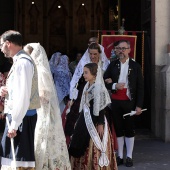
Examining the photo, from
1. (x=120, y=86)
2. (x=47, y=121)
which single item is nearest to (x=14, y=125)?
(x=47, y=121)

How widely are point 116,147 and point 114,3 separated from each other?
29.1ft

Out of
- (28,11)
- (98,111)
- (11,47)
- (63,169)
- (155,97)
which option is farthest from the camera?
(28,11)

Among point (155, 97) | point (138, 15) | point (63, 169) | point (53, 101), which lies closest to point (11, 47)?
point (53, 101)

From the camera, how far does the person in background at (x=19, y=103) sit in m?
4.45

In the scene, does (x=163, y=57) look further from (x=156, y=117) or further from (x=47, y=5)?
(x=47, y=5)

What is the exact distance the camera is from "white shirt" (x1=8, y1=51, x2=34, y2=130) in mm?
4434

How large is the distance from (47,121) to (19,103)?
1.07 metres

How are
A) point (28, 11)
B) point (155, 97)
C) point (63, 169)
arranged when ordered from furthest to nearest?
point (28, 11)
point (155, 97)
point (63, 169)

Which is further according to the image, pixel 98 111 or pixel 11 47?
pixel 98 111

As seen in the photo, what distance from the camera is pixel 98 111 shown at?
5949 millimetres

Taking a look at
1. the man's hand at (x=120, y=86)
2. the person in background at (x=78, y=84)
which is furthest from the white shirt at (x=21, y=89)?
the man's hand at (x=120, y=86)

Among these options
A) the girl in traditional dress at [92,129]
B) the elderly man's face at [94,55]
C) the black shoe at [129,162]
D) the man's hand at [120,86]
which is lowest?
the black shoe at [129,162]

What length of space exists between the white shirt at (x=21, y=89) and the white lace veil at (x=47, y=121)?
0.84 metres

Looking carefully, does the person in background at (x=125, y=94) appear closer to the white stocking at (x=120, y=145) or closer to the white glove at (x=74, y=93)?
the white stocking at (x=120, y=145)
